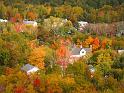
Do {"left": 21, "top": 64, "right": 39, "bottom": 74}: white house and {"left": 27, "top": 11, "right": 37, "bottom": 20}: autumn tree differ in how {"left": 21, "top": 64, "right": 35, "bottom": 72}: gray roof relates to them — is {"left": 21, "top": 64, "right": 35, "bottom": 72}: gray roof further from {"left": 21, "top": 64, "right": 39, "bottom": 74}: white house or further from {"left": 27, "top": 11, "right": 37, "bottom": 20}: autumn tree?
{"left": 27, "top": 11, "right": 37, "bottom": 20}: autumn tree

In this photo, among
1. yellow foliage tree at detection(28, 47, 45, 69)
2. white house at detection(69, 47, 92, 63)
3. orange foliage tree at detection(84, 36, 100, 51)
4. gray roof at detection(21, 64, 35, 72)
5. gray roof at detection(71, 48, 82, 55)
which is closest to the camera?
gray roof at detection(21, 64, 35, 72)

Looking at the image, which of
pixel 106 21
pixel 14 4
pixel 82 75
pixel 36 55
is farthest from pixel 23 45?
pixel 14 4

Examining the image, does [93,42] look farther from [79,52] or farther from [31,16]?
[31,16]

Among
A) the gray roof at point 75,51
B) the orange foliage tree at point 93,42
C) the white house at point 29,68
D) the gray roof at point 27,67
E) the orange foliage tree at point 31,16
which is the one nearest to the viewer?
the white house at point 29,68

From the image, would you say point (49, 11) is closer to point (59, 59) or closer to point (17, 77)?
point (59, 59)

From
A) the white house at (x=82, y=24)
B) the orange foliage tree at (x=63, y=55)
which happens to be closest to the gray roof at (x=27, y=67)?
the orange foliage tree at (x=63, y=55)

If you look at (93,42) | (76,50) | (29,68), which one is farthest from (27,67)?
(93,42)

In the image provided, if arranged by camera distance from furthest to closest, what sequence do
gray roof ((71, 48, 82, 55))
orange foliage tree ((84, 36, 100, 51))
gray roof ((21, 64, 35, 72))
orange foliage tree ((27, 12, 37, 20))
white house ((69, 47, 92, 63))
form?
orange foliage tree ((27, 12, 37, 20)) → orange foliage tree ((84, 36, 100, 51)) → gray roof ((71, 48, 82, 55)) → white house ((69, 47, 92, 63)) → gray roof ((21, 64, 35, 72))

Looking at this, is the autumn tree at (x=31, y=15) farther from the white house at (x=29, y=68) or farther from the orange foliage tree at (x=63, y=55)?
the white house at (x=29, y=68)

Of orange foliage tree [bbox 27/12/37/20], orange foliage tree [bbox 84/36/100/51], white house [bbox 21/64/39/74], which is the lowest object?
orange foliage tree [bbox 27/12/37/20]

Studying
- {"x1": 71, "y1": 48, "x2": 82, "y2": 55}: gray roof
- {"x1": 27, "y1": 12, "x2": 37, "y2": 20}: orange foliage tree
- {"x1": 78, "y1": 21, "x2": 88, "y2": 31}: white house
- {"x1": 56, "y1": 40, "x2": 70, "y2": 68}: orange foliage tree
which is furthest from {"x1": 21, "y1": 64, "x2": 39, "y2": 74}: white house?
{"x1": 27, "y1": 12, "x2": 37, "y2": 20}: orange foliage tree

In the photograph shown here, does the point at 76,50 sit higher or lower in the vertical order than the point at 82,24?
higher

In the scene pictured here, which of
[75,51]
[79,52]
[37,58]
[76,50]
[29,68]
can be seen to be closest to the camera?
[29,68]
